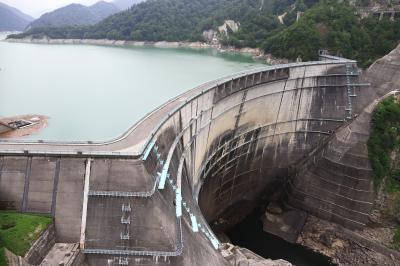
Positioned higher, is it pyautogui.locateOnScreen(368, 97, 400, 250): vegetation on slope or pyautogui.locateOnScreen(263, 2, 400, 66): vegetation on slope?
pyautogui.locateOnScreen(263, 2, 400, 66): vegetation on slope

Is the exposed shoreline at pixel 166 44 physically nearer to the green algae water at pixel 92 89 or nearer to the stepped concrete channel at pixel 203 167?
the green algae water at pixel 92 89

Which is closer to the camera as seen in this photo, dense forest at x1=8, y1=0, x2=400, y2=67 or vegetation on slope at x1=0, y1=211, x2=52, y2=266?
vegetation on slope at x1=0, y1=211, x2=52, y2=266

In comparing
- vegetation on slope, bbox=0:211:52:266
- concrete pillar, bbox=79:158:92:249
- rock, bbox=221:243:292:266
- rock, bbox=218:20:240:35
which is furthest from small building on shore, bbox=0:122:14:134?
rock, bbox=218:20:240:35

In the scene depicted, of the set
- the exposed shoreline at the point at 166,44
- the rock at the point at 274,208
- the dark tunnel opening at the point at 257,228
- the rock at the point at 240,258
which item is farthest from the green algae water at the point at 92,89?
the rock at the point at 240,258

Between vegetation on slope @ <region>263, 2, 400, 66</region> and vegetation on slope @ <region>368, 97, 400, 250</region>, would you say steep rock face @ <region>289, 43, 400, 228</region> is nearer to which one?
vegetation on slope @ <region>368, 97, 400, 250</region>

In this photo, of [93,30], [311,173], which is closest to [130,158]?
[311,173]

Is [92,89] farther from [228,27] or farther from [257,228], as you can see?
[228,27]

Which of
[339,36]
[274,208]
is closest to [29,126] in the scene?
[274,208]
